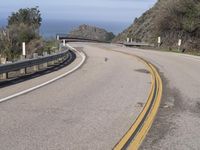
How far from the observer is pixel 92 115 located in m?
9.59

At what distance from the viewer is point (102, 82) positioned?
1530 centimetres

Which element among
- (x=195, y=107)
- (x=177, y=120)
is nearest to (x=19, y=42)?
(x=195, y=107)

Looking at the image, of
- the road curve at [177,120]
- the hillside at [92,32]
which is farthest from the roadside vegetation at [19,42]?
the hillside at [92,32]

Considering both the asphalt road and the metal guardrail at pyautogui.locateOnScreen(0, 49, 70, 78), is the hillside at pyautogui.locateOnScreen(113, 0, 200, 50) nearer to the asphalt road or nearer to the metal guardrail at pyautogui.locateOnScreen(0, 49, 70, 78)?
the metal guardrail at pyautogui.locateOnScreen(0, 49, 70, 78)

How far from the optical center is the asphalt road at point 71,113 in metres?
7.48

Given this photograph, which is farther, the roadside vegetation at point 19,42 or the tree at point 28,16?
the tree at point 28,16

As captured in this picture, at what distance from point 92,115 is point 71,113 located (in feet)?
1.58

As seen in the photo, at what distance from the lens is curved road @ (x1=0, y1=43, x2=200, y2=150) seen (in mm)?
7527

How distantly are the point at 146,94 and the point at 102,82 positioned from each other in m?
2.84

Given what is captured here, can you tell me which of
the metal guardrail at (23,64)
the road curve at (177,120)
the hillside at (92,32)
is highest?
the hillside at (92,32)

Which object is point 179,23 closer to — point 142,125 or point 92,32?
point 142,125

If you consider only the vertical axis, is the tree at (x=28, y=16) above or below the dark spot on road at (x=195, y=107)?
above

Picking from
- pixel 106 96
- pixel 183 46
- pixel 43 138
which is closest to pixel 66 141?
pixel 43 138

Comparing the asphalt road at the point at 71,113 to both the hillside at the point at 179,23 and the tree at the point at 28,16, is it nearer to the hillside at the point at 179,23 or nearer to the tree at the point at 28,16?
the hillside at the point at 179,23
